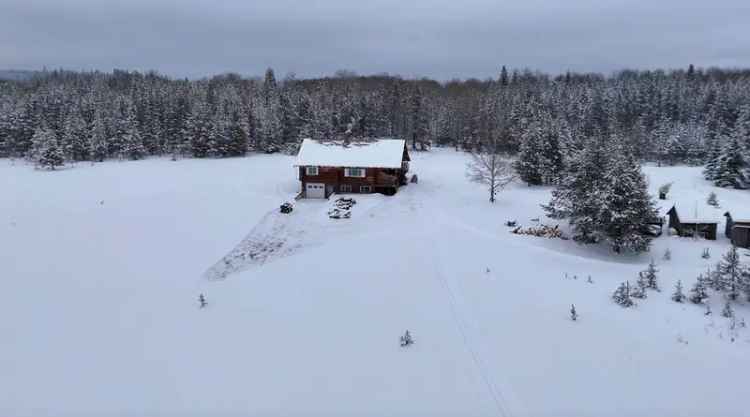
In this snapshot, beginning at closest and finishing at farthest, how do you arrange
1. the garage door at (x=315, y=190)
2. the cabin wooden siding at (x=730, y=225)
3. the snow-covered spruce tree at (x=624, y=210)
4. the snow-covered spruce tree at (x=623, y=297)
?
the snow-covered spruce tree at (x=623, y=297) < the snow-covered spruce tree at (x=624, y=210) < the cabin wooden siding at (x=730, y=225) < the garage door at (x=315, y=190)

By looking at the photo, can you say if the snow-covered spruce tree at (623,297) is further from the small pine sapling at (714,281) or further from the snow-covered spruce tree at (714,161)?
the snow-covered spruce tree at (714,161)

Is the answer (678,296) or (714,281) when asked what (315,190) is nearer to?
(678,296)

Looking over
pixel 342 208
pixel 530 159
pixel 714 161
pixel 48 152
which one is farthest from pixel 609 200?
pixel 48 152

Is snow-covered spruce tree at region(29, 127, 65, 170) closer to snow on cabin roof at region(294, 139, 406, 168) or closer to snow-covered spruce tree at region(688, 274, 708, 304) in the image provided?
snow on cabin roof at region(294, 139, 406, 168)

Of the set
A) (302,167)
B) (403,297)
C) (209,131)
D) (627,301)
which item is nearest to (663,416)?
(627,301)

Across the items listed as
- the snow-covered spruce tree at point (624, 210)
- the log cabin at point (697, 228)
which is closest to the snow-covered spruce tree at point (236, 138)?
the snow-covered spruce tree at point (624, 210)
